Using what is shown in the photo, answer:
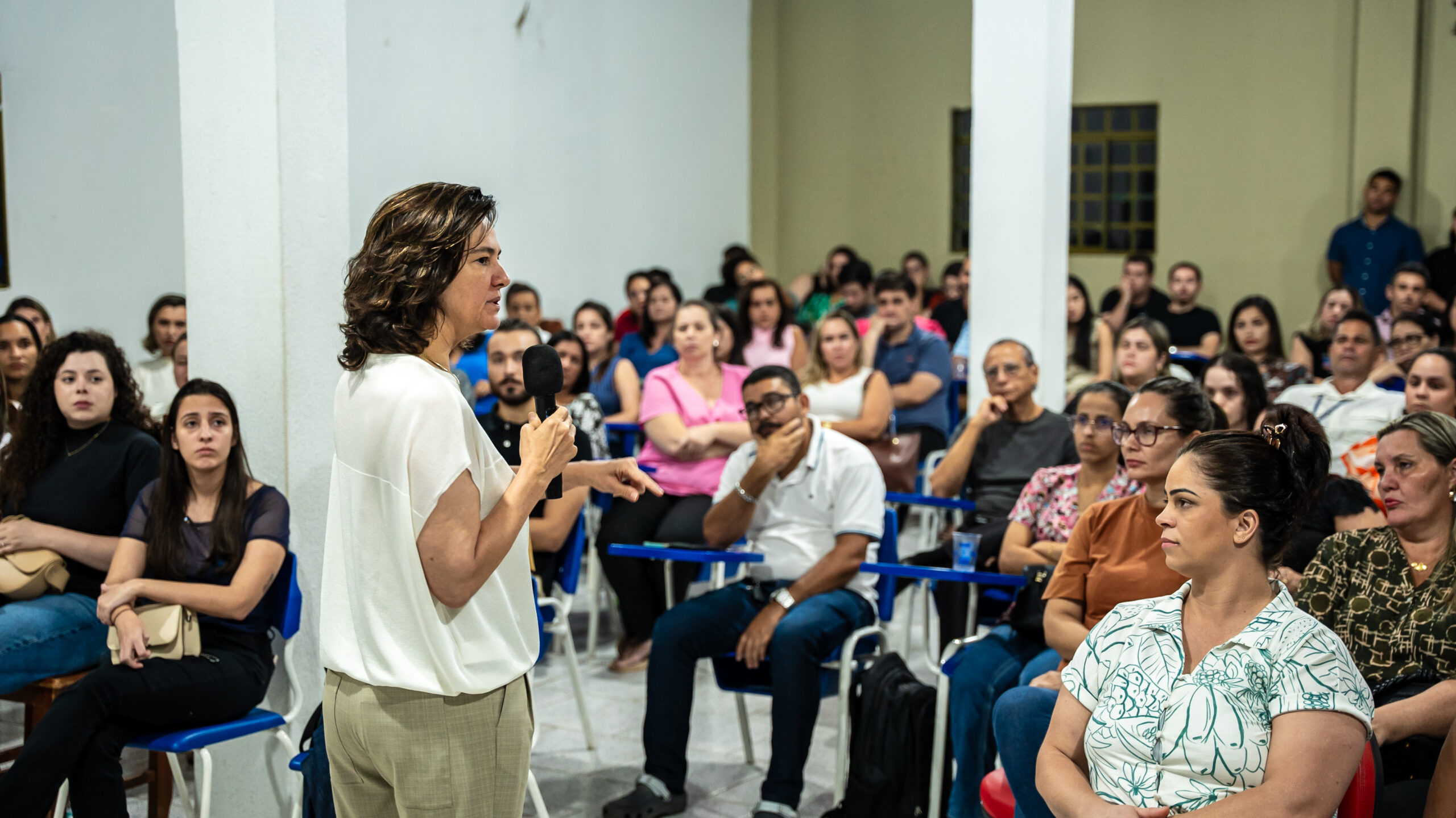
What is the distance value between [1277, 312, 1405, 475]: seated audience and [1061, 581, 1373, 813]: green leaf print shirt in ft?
8.88

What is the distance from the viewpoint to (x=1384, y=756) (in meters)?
2.28

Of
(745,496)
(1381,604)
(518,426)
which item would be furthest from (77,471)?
(1381,604)

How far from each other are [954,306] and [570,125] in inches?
112

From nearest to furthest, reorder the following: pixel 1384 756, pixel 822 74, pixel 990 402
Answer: pixel 1384 756 → pixel 990 402 → pixel 822 74

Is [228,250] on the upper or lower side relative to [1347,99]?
lower

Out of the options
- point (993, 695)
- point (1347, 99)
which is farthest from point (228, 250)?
point (1347, 99)

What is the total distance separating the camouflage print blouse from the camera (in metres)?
2.38

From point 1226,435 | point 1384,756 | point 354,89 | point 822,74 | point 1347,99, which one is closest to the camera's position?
point 1226,435

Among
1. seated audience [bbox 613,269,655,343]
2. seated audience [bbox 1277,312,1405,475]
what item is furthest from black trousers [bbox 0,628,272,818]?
seated audience [bbox 613,269,655,343]

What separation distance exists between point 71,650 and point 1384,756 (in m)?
2.85

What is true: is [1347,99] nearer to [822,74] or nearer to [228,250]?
[822,74]

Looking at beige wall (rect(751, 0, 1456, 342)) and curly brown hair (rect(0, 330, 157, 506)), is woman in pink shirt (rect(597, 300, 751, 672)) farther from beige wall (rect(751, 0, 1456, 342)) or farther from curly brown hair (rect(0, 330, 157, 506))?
beige wall (rect(751, 0, 1456, 342))

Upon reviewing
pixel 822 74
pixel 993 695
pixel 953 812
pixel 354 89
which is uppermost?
pixel 822 74

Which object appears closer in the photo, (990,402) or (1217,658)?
(1217,658)
